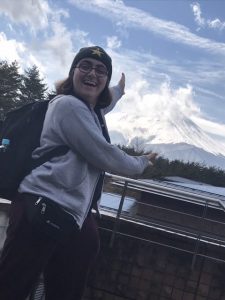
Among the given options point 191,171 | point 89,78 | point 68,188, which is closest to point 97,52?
point 89,78

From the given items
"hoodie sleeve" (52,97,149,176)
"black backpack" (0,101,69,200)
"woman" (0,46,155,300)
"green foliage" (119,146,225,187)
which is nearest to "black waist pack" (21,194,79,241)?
"woman" (0,46,155,300)

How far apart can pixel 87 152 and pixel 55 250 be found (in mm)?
595

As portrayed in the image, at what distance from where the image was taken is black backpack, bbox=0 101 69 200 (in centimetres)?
208

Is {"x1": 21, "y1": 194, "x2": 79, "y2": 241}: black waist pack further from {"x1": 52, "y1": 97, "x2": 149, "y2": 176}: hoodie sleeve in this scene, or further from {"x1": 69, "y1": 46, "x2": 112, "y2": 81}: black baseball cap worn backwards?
{"x1": 69, "y1": 46, "x2": 112, "y2": 81}: black baseball cap worn backwards

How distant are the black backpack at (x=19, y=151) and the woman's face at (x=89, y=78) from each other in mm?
287

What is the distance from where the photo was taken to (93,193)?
7.31ft

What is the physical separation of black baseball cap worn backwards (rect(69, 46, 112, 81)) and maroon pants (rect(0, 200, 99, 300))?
90 centimetres

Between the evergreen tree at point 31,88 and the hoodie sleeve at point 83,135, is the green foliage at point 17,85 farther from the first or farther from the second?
the hoodie sleeve at point 83,135

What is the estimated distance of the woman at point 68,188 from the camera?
201cm

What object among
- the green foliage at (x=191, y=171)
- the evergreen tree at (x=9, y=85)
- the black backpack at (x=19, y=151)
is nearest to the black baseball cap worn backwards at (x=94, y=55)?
the black backpack at (x=19, y=151)

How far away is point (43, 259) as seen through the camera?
2.05m

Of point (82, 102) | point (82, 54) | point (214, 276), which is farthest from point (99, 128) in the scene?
point (214, 276)

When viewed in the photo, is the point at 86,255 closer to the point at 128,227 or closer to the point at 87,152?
the point at 87,152

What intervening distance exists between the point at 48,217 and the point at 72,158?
34 cm
